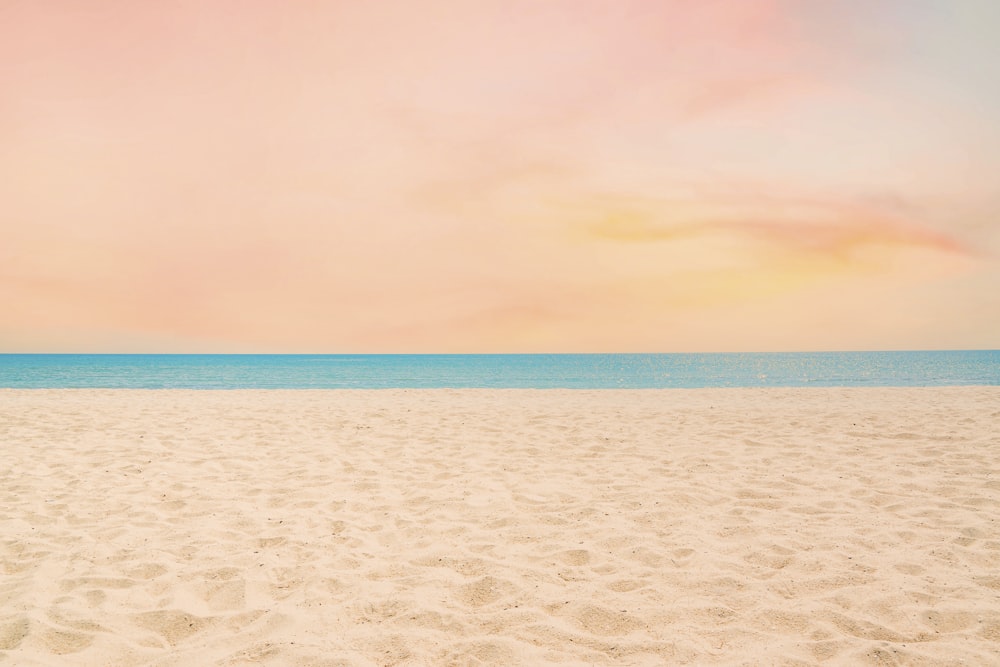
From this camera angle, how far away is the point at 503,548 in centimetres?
510

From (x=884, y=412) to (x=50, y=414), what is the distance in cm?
1769

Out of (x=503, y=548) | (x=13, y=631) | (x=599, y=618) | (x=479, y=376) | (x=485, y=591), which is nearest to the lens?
(x=13, y=631)

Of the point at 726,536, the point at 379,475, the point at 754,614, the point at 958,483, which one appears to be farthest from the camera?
the point at 379,475

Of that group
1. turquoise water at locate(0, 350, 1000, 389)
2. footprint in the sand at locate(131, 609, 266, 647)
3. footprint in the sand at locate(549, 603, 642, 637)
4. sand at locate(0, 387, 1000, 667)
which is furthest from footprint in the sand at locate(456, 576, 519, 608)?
turquoise water at locate(0, 350, 1000, 389)

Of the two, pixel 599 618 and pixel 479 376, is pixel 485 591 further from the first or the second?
pixel 479 376

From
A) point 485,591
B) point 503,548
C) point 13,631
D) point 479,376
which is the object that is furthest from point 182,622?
point 479,376

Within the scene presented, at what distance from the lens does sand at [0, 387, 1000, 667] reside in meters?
3.61

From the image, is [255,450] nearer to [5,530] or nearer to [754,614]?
[5,530]

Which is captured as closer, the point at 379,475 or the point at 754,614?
the point at 754,614

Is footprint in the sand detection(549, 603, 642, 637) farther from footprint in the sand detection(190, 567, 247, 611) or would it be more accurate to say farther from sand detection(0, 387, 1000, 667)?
footprint in the sand detection(190, 567, 247, 611)

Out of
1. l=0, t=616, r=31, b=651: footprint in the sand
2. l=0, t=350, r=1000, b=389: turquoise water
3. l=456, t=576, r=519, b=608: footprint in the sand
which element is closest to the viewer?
l=0, t=616, r=31, b=651: footprint in the sand

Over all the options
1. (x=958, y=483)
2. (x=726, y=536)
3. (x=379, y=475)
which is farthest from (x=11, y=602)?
(x=958, y=483)

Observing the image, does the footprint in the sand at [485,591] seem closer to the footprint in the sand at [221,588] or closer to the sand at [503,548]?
the sand at [503,548]

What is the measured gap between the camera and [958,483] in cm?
687
